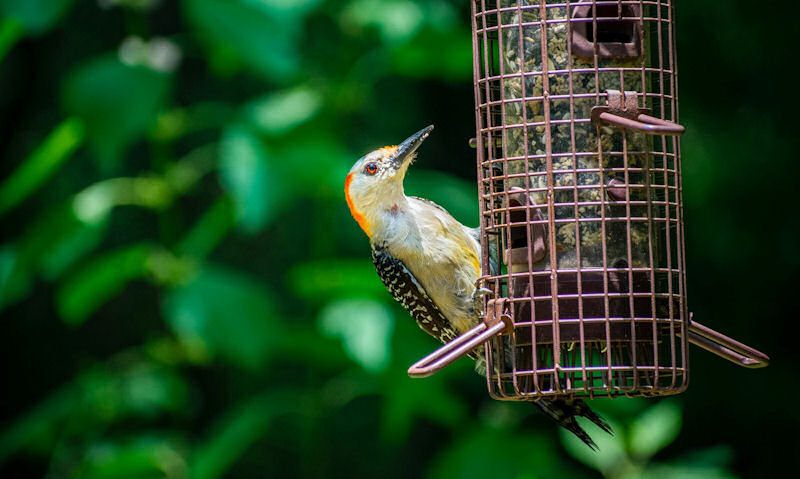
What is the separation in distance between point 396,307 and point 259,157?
1.46 meters

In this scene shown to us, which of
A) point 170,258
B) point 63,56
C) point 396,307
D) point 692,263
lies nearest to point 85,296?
point 170,258

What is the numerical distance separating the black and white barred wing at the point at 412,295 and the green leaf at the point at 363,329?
679 millimetres

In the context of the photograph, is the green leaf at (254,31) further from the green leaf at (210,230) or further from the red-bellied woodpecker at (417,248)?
the red-bellied woodpecker at (417,248)

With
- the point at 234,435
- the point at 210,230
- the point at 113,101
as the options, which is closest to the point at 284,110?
the point at 210,230

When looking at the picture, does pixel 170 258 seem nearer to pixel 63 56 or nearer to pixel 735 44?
pixel 63 56

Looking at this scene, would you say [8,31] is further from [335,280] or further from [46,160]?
[335,280]

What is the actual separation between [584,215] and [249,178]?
2.58 meters

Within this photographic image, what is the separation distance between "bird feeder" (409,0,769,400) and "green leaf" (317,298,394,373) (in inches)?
78.8

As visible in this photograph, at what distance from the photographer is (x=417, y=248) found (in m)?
5.88

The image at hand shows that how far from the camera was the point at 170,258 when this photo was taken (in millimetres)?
7391

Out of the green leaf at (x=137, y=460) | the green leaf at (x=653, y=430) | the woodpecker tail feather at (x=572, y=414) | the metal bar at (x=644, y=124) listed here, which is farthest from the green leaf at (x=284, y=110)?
the metal bar at (x=644, y=124)

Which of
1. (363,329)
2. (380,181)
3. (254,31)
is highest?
(254,31)

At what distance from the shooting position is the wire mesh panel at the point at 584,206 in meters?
4.36

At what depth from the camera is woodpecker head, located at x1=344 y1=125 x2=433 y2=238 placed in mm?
5891
